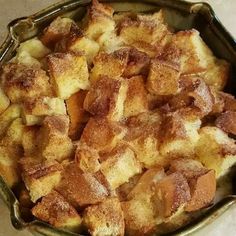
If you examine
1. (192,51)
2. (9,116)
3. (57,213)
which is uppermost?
(192,51)

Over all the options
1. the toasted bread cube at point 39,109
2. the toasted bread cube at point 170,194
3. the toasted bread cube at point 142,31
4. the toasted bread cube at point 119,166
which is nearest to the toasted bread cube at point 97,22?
the toasted bread cube at point 142,31

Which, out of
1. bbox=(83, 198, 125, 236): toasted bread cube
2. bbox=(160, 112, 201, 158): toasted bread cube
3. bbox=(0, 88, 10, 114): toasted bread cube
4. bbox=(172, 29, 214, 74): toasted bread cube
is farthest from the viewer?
bbox=(172, 29, 214, 74): toasted bread cube

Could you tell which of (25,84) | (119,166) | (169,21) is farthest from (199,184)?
(169,21)

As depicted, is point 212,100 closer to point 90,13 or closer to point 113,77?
point 113,77

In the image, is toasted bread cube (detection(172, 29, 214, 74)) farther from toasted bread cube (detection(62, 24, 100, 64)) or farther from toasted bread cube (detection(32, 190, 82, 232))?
toasted bread cube (detection(32, 190, 82, 232))

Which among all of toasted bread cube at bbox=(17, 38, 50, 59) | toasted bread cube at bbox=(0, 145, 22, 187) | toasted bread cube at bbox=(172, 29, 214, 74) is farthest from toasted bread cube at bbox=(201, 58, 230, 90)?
toasted bread cube at bbox=(0, 145, 22, 187)

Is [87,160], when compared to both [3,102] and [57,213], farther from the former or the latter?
[3,102]
